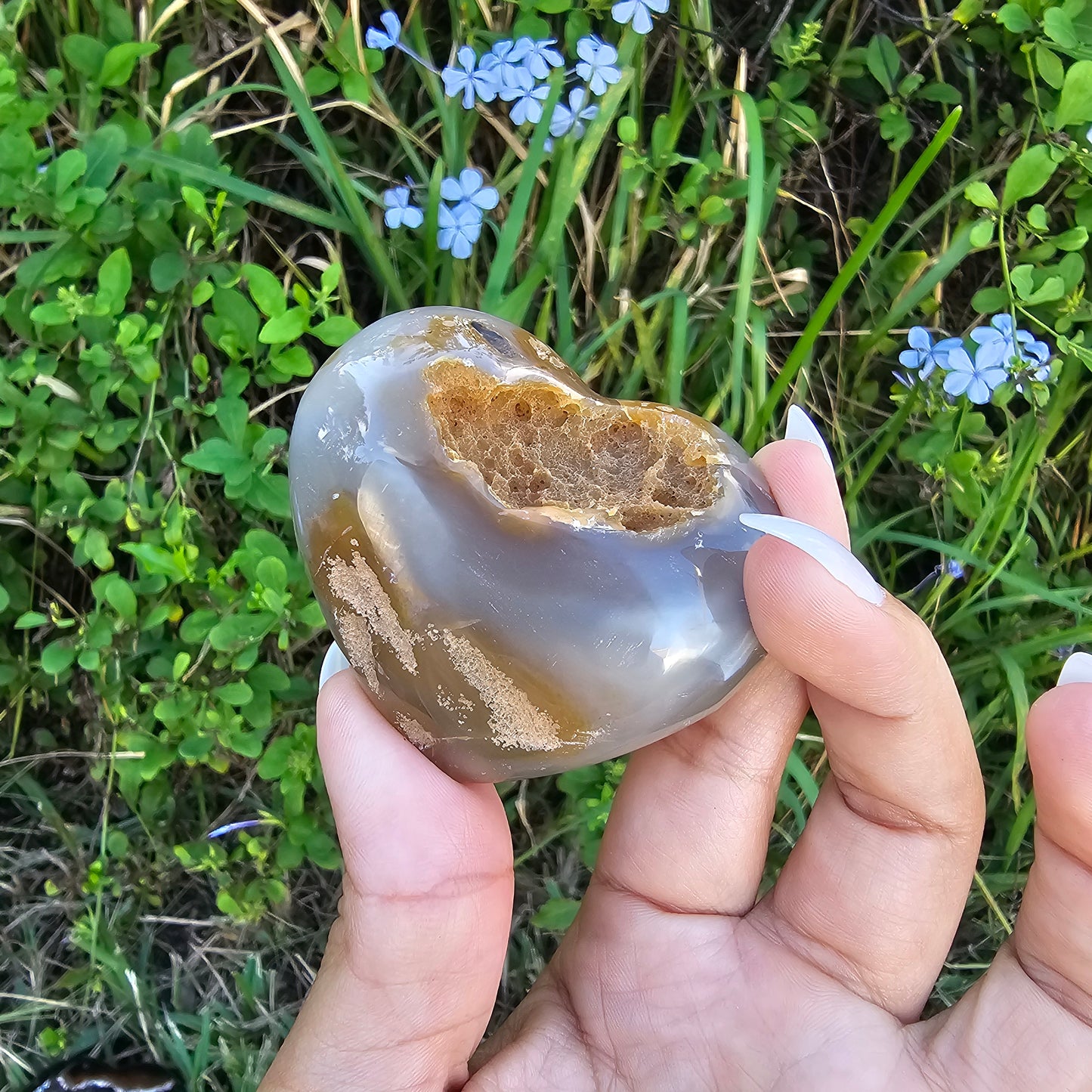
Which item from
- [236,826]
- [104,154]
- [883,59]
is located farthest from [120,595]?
[883,59]

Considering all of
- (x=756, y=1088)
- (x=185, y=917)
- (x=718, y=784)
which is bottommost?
(x=185, y=917)

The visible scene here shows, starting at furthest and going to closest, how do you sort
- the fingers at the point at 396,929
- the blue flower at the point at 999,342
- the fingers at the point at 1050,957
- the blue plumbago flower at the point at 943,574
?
the blue plumbago flower at the point at 943,574 → the blue flower at the point at 999,342 → the fingers at the point at 396,929 → the fingers at the point at 1050,957

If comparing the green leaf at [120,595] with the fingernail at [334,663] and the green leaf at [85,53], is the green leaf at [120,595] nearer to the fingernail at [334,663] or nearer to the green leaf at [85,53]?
the fingernail at [334,663]

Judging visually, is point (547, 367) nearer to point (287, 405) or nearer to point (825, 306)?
point (825, 306)

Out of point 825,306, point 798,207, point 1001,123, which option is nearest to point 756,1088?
point 825,306

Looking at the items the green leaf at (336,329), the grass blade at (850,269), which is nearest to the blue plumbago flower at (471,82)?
the green leaf at (336,329)

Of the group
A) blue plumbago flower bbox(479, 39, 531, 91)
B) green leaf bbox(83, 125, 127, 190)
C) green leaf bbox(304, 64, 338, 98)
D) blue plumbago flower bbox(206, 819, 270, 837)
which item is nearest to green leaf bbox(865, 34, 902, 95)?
blue plumbago flower bbox(479, 39, 531, 91)
